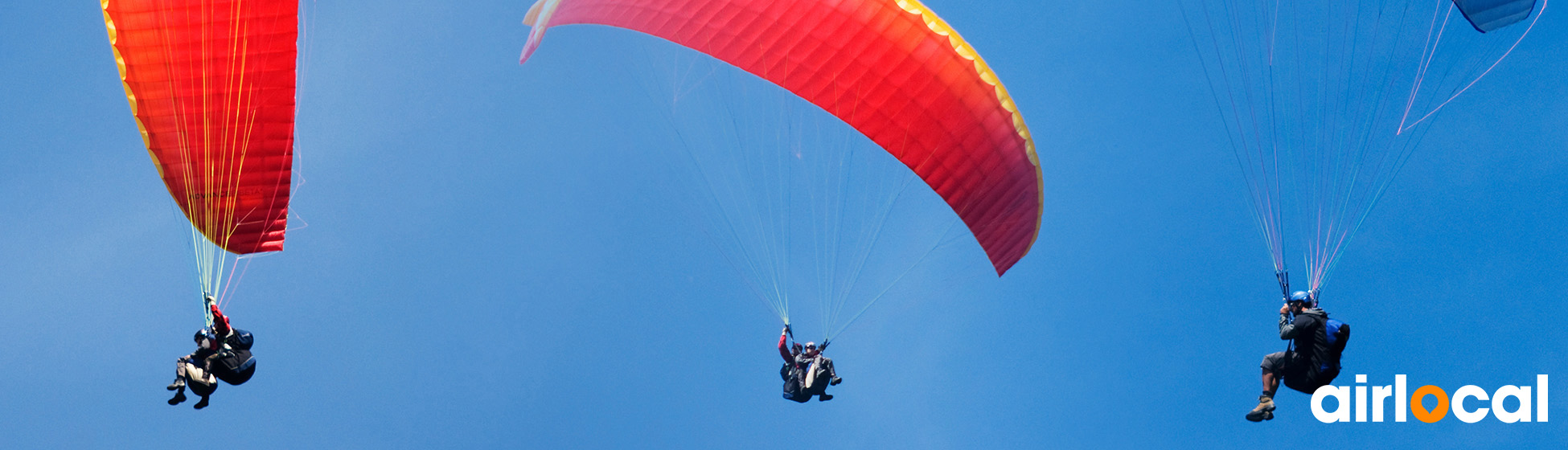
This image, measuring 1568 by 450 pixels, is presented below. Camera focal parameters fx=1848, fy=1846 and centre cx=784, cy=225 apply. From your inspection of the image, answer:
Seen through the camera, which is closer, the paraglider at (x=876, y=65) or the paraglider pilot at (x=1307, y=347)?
the paraglider pilot at (x=1307, y=347)

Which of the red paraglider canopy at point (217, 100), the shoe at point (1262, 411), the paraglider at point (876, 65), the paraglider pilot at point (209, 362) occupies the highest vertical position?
the paraglider at point (876, 65)

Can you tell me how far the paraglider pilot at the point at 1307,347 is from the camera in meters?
15.6

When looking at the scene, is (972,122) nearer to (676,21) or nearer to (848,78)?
(848,78)

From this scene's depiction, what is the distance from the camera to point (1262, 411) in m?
15.9

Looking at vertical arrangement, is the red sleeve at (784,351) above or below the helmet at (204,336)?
above

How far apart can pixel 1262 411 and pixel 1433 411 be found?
23.7 feet

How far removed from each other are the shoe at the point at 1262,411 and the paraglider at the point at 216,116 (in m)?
8.99

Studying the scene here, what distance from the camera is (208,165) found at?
17.7 meters

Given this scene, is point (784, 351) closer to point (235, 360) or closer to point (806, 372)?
point (806, 372)

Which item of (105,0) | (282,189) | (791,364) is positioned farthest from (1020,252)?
(105,0)

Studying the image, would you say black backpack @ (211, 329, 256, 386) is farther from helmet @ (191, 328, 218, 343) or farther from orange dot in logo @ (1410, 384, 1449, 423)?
orange dot in logo @ (1410, 384, 1449, 423)

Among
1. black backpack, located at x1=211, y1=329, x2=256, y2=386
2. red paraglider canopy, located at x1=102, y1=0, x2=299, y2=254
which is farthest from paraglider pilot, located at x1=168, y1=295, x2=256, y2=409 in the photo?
red paraglider canopy, located at x1=102, y1=0, x2=299, y2=254

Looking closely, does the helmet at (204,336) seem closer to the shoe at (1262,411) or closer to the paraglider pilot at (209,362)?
the paraglider pilot at (209,362)

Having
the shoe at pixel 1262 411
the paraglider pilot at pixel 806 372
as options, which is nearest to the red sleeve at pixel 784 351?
the paraglider pilot at pixel 806 372
